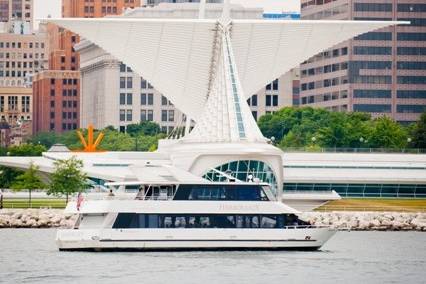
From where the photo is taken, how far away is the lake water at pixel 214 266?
83500mm

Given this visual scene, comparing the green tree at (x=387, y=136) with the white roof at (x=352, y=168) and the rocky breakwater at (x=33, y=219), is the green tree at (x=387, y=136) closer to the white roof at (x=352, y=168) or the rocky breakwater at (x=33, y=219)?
the white roof at (x=352, y=168)

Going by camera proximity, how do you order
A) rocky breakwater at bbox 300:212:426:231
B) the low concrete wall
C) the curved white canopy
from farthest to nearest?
the curved white canopy, rocky breakwater at bbox 300:212:426:231, the low concrete wall

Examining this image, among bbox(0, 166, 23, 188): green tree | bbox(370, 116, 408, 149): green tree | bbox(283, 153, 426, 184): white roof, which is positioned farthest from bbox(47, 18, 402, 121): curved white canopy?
bbox(370, 116, 408, 149): green tree

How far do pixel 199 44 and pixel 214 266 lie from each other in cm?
5681

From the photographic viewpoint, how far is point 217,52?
146 metres

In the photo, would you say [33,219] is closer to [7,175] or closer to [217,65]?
[217,65]

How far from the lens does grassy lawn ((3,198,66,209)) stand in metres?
151

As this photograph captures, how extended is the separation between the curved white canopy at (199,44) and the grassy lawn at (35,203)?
13250mm

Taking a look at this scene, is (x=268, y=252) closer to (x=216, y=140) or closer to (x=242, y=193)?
(x=242, y=193)

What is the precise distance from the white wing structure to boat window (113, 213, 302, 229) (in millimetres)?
41249

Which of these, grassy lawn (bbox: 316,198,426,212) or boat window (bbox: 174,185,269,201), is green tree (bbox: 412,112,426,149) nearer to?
grassy lawn (bbox: 316,198,426,212)

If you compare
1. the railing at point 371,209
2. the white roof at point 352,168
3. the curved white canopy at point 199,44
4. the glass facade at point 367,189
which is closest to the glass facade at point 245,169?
the curved white canopy at point 199,44

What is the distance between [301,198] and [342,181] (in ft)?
41.0

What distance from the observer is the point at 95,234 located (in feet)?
318
